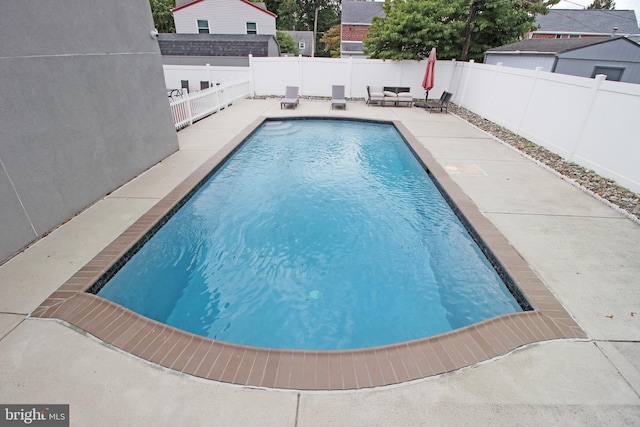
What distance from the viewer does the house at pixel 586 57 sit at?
1500 centimetres

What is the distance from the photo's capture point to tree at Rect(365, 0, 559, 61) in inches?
556

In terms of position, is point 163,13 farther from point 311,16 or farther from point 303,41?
point 311,16

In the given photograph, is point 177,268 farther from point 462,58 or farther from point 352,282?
point 462,58

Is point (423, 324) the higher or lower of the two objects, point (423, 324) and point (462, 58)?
the lower

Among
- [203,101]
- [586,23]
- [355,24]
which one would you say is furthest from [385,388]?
[586,23]

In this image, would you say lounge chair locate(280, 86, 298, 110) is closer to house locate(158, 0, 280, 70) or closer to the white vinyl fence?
the white vinyl fence

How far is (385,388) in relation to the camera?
7.90 feet

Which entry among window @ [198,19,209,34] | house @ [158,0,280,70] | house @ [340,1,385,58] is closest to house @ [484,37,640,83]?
house @ [158,0,280,70]

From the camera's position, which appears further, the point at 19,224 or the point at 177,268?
the point at 177,268

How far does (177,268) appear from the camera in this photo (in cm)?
439

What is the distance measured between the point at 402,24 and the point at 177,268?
14.2 m

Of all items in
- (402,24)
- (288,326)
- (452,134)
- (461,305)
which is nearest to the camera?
(288,326)

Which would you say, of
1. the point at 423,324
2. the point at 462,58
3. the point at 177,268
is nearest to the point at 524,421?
the point at 423,324

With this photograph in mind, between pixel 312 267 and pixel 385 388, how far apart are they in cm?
227
